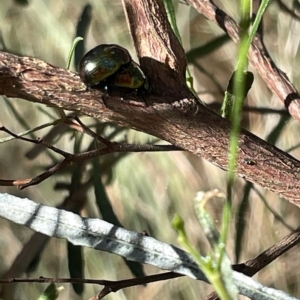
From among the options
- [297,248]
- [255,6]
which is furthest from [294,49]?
[297,248]

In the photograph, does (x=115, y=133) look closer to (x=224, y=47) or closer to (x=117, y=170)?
(x=117, y=170)

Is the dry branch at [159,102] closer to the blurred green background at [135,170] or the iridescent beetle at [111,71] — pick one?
the iridescent beetle at [111,71]

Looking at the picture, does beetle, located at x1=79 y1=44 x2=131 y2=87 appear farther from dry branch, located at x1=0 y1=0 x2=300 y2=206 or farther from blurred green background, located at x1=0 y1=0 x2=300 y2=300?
blurred green background, located at x1=0 y1=0 x2=300 y2=300

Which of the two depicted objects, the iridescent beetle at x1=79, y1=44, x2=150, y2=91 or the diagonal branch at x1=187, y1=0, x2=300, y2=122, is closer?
the iridescent beetle at x1=79, y1=44, x2=150, y2=91

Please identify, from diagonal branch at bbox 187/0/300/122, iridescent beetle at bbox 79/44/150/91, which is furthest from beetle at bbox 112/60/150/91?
diagonal branch at bbox 187/0/300/122

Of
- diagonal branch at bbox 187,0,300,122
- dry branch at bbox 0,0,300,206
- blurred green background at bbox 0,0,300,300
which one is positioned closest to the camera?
dry branch at bbox 0,0,300,206

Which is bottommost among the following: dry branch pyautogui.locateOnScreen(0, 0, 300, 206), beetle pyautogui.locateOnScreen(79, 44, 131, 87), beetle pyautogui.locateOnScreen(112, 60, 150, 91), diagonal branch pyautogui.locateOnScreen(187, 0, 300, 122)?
dry branch pyautogui.locateOnScreen(0, 0, 300, 206)

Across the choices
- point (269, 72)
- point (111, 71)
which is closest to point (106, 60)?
point (111, 71)
